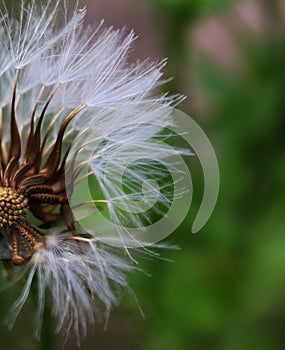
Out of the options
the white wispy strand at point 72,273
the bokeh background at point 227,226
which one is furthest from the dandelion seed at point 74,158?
the bokeh background at point 227,226

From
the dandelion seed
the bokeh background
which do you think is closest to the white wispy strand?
the dandelion seed

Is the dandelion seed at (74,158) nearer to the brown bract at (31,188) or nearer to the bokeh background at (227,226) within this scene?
the brown bract at (31,188)

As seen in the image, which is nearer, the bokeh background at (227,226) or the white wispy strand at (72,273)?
the white wispy strand at (72,273)

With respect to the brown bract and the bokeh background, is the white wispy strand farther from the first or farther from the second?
the bokeh background

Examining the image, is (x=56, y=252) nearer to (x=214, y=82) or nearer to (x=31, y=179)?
(x=31, y=179)

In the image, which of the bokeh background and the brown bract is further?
the bokeh background

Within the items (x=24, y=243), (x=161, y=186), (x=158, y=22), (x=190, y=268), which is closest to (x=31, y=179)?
(x=24, y=243)

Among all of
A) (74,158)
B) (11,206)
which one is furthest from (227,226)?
(11,206)

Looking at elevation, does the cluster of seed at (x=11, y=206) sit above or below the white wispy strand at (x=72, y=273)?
above
